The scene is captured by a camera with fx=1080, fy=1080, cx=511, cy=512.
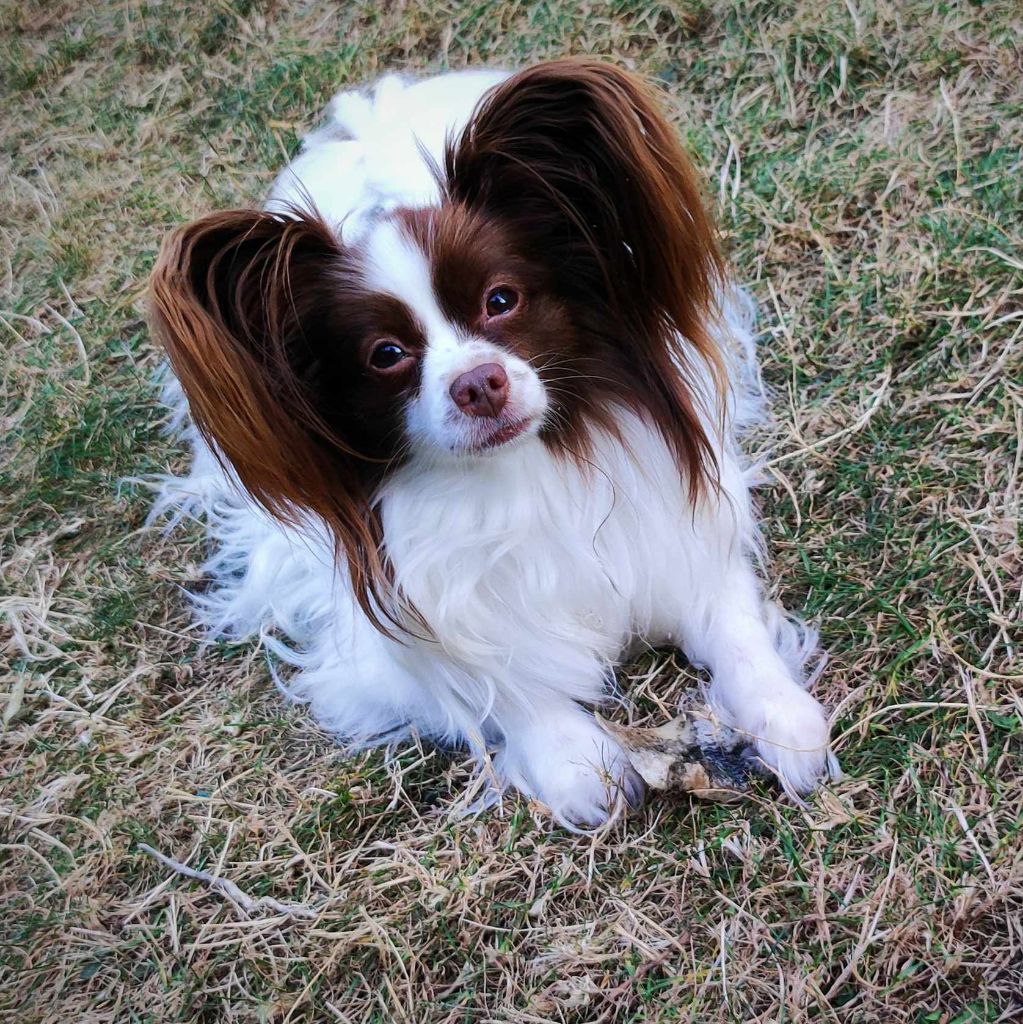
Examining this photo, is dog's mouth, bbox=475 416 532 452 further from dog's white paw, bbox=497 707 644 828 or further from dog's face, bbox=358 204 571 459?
dog's white paw, bbox=497 707 644 828

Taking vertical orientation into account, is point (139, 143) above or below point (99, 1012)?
above

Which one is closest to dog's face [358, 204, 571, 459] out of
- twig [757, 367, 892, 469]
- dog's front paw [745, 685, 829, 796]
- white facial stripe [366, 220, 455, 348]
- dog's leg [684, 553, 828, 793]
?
white facial stripe [366, 220, 455, 348]

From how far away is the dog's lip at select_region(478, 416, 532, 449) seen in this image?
6.82 feet

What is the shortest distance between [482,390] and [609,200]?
0.44 m

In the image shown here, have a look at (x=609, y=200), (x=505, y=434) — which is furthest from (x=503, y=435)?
(x=609, y=200)

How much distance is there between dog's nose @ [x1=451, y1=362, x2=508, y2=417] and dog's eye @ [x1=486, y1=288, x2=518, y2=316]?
13cm

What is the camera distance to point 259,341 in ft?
6.64

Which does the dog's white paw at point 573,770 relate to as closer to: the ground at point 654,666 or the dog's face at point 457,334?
the ground at point 654,666

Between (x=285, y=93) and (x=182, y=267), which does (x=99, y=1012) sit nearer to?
(x=182, y=267)

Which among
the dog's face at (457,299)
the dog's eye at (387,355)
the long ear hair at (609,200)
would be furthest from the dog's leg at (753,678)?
the dog's eye at (387,355)

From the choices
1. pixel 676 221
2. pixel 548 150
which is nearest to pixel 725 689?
pixel 676 221

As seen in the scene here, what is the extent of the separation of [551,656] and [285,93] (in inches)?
122

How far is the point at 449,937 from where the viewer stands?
248 centimetres

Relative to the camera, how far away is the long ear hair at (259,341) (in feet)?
6.04
